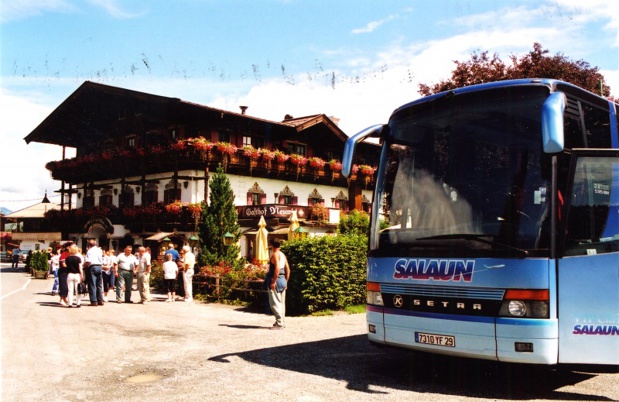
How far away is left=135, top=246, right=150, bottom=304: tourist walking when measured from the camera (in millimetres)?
18869

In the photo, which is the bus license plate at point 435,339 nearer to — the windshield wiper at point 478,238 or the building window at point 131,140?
the windshield wiper at point 478,238

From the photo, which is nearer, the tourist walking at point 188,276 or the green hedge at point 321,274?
the green hedge at point 321,274

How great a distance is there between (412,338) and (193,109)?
1201 inches

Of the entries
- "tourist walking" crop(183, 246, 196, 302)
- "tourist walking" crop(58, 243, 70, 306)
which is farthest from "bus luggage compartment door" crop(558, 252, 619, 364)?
"tourist walking" crop(183, 246, 196, 302)

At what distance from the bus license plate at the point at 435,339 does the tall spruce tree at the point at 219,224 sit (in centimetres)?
1787

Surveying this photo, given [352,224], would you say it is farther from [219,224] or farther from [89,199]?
[89,199]

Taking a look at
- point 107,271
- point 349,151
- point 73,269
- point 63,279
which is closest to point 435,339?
point 349,151

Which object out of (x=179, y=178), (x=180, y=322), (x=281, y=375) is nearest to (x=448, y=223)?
(x=281, y=375)

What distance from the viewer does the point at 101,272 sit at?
17734 millimetres

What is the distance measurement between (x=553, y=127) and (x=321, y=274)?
32.4ft

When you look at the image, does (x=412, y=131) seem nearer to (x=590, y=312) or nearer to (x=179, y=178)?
(x=590, y=312)

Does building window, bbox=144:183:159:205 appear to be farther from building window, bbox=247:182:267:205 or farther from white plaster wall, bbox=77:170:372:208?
building window, bbox=247:182:267:205

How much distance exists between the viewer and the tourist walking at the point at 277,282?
1178 centimetres

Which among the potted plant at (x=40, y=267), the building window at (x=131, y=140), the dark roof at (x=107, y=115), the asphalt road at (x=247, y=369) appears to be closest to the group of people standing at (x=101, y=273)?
the asphalt road at (x=247, y=369)
